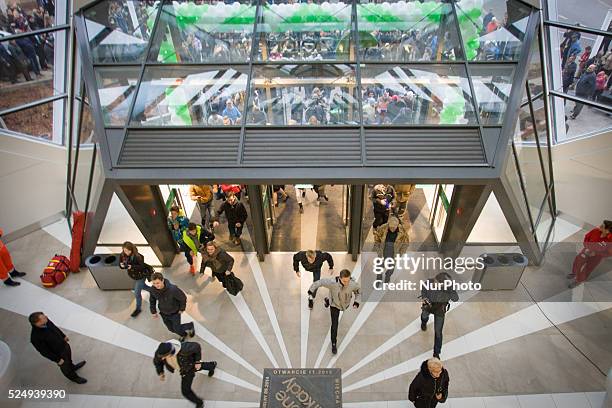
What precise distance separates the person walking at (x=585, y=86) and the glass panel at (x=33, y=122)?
1085 centimetres

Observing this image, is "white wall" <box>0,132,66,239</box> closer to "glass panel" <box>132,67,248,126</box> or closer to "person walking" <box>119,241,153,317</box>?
"glass panel" <box>132,67,248,126</box>

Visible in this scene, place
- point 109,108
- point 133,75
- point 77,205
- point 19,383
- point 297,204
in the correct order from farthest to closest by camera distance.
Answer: point 297,204 < point 77,205 < point 133,75 < point 109,108 < point 19,383

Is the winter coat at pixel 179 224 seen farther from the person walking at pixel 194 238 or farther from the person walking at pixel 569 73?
the person walking at pixel 569 73

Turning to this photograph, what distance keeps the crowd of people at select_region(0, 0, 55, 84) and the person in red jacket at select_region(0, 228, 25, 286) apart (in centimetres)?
337

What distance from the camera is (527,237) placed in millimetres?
8227

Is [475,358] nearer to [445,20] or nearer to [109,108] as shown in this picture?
[445,20]

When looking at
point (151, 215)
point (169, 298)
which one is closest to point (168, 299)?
point (169, 298)

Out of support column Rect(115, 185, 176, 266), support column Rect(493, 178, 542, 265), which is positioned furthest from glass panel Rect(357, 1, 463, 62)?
support column Rect(115, 185, 176, 266)

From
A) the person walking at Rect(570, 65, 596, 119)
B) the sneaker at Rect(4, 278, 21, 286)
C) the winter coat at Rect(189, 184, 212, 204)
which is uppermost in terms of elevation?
the person walking at Rect(570, 65, 596, 119)

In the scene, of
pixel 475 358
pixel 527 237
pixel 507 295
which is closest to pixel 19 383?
pixel 475 358

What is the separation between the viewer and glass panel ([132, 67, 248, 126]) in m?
7.25

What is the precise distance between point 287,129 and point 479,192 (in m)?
3.39

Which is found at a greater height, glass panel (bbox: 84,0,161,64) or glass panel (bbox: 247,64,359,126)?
glass panel (bbox: 84,0,161,64)

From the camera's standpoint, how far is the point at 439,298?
21.1 ft
